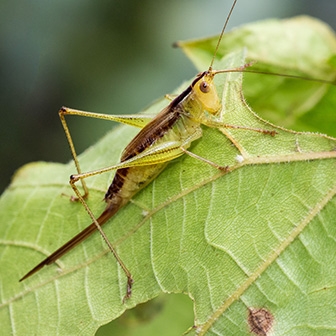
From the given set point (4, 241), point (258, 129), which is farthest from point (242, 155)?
point (4, 241)

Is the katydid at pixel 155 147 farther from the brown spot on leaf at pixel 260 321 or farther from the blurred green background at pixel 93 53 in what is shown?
the blurred green background at pixel 93 53

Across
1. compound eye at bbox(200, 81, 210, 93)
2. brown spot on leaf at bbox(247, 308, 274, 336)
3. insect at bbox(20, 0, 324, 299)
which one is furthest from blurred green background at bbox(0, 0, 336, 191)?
brown spot on leaf at bbox(247, 308, 274, 336)

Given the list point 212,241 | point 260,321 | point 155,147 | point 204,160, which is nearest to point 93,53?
point 155,147

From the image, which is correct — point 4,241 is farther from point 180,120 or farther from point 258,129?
point 258,129

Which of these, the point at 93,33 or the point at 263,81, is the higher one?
the point at 93,33

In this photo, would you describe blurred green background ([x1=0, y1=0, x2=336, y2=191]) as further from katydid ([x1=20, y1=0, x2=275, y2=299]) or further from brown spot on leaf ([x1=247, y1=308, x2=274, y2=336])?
brown spot on leaf ([x1=247, y1=308, x2=274, y2=336])

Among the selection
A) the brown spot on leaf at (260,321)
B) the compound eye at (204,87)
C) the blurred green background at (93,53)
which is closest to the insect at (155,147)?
the compound eye at (204,87)

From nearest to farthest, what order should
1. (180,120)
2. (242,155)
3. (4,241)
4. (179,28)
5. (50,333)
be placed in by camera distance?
(242,155) < (50,333) < (180,120) < (4,241) < (179,28)
